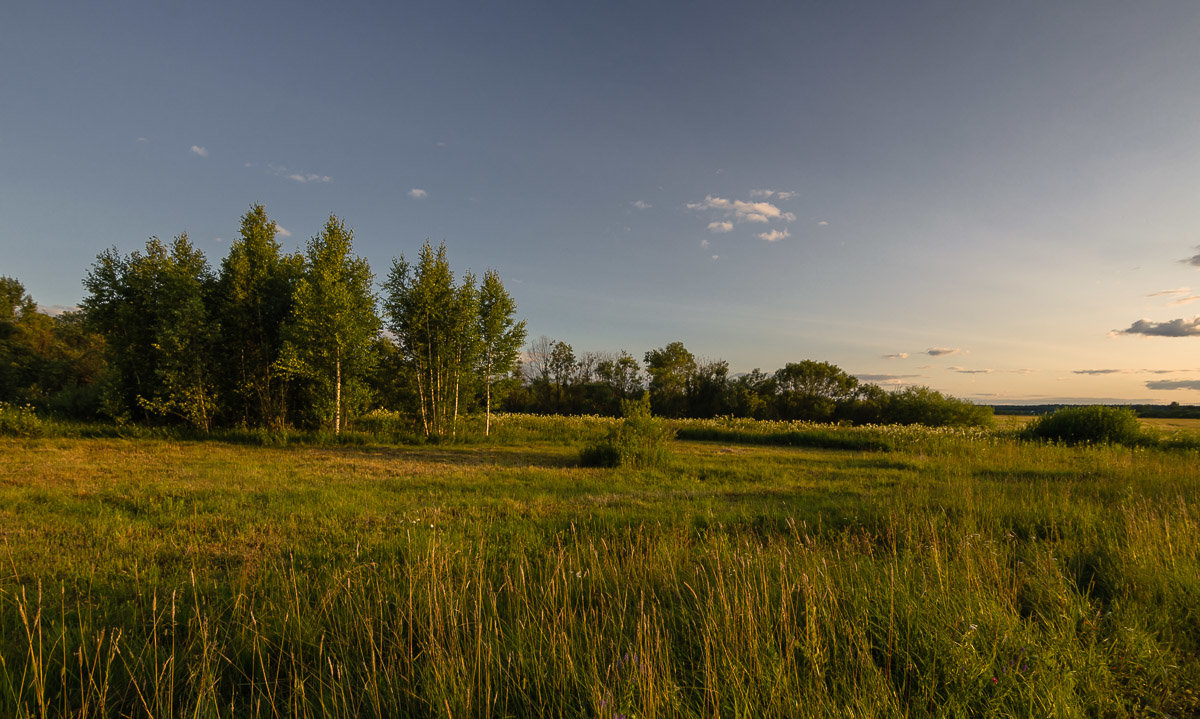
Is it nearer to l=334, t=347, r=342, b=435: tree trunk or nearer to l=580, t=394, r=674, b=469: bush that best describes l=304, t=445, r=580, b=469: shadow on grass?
l=580, t=394, r=674, b=469: bush

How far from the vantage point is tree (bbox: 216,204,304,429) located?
789 inches

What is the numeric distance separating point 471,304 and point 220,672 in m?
19.1

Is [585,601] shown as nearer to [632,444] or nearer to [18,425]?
[632,444]

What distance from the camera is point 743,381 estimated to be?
56.5 meters

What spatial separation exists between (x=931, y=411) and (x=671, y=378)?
26671 millimetres

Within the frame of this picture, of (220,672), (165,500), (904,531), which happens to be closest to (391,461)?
(165,500)

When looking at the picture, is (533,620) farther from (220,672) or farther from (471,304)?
(471,304)

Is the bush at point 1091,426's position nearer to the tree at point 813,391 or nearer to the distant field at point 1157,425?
the distant field at point 1157,425

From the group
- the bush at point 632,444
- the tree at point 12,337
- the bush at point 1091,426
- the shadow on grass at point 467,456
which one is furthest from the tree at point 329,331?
the bush at point 1091,426

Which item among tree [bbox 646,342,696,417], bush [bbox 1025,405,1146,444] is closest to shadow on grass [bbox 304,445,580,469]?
bush [bbox 1025,405,1146,444]

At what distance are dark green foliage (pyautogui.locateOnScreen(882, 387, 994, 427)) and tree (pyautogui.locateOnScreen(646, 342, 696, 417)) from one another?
71.4ft

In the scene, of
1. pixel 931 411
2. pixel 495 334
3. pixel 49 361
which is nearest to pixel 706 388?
pixel 931 411

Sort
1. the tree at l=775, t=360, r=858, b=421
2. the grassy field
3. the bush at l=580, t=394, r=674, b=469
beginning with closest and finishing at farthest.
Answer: the grassy field → the bush at l=580, t=394, r=674, b=469 → the tree at l=775, t=360, r=858, b=421

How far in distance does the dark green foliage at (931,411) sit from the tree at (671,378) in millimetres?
21754
